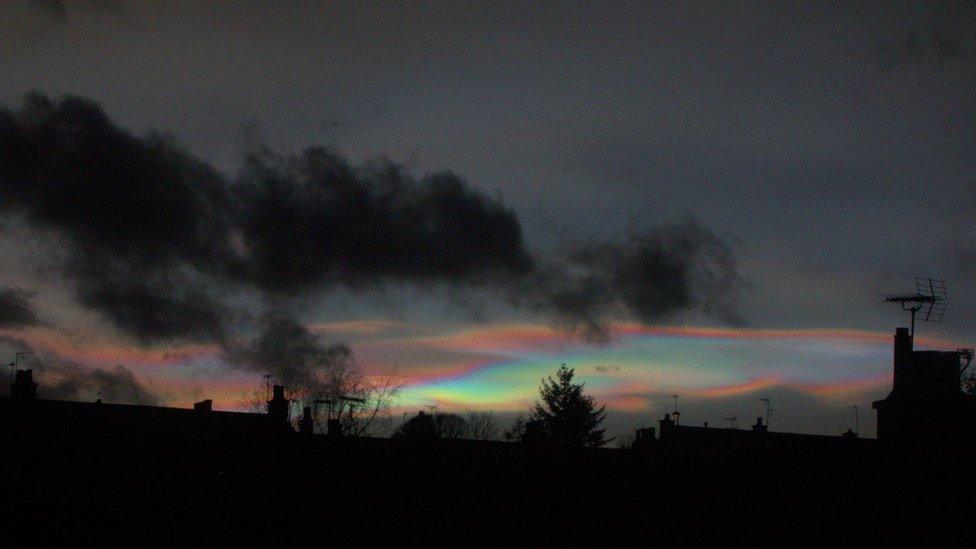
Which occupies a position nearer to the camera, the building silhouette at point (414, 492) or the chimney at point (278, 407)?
the building silhouette at point (414, 492)

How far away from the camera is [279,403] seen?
5088cm

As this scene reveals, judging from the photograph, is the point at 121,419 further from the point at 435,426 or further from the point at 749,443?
the point at 435,426

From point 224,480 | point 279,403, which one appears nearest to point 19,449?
point 224,480

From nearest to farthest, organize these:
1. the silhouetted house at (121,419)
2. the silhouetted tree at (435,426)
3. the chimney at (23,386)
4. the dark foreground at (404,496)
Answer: the dark foreground at (404,496) → the silhouetted house at (121,419) → the chimney at (23,386) → the silhouetted tree at (435,426)

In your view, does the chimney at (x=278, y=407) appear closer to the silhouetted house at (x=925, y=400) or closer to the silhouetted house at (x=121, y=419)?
the silhouetted house at (x=121, y=419)

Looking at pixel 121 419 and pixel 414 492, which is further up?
pixel 121 419

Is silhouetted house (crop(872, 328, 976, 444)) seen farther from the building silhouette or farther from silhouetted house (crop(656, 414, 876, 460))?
the building silhouette

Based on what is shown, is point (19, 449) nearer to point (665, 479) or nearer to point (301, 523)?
point (301, 523)

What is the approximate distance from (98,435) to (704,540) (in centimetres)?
2420

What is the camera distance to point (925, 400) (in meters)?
50.2

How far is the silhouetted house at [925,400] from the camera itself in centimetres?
4894

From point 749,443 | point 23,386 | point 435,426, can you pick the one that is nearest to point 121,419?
point 23,386

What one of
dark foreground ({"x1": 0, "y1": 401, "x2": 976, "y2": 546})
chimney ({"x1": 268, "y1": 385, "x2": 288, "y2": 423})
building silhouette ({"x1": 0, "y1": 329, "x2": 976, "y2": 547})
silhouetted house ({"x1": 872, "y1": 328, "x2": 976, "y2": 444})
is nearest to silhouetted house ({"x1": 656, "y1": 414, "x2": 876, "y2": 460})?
silhouetted house ({"x1": 872, "y1": 328, "x2": 976, "y2": 444})

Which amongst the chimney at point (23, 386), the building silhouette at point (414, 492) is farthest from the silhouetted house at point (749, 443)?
the chimney at point (23, 386)
